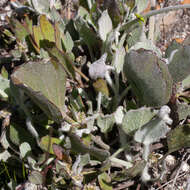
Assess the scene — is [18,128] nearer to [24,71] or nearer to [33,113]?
[33,113]

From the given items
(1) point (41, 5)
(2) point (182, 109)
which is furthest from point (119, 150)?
(1) point (41, 5)

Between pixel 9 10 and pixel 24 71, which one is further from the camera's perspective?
pixel 9 10

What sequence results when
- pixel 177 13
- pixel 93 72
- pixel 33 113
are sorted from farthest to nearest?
pixel 177 13, pixel 33 113, pixel 93 72

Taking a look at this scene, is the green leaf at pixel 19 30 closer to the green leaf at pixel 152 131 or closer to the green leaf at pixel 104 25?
the green leaf at pixel 104 25

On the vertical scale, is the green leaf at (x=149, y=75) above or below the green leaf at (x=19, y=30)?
below

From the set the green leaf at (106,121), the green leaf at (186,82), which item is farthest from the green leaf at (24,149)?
the green leaf at (186,82)

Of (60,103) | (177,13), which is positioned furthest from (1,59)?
(177,13)
